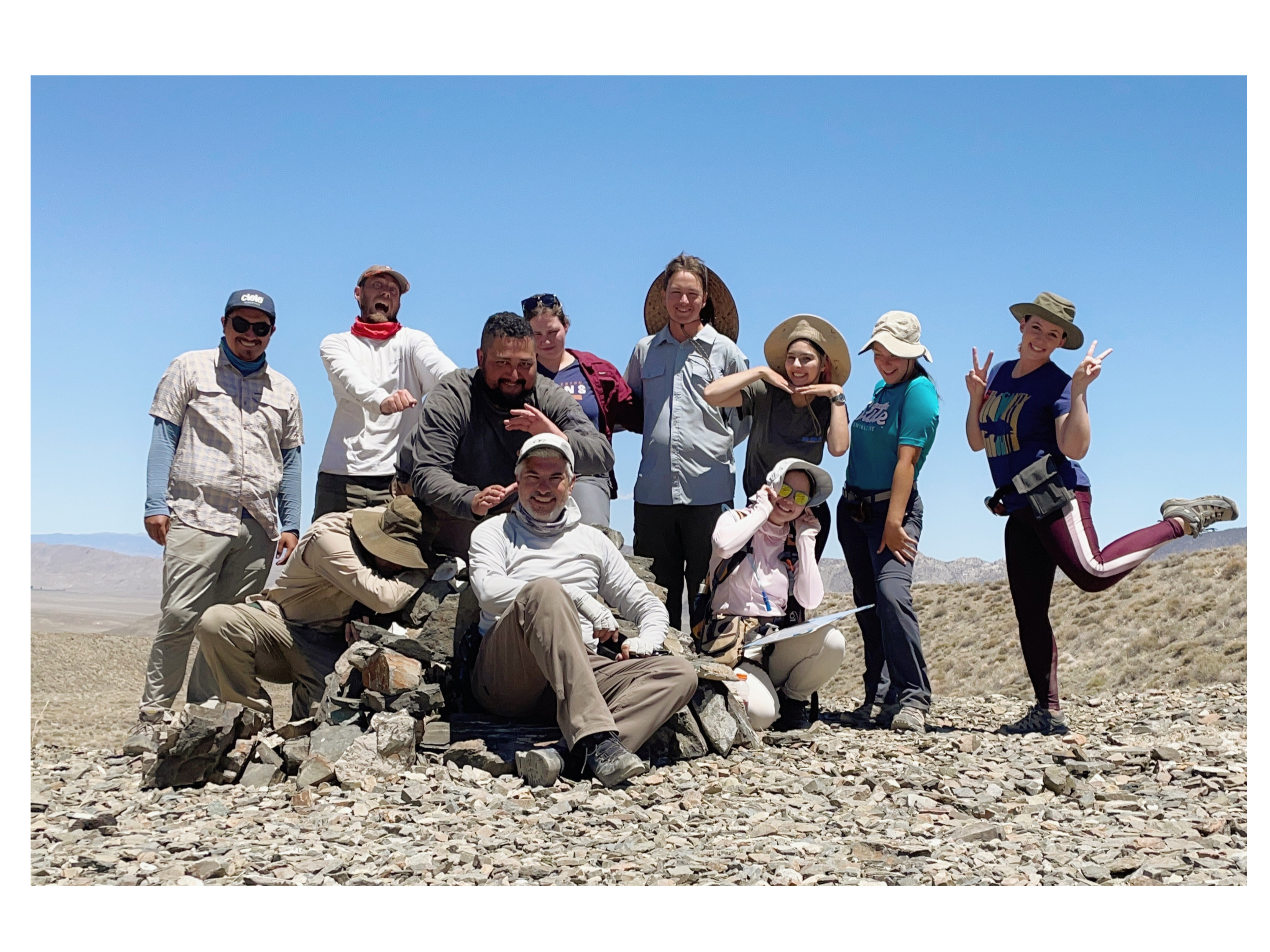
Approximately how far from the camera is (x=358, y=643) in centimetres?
730

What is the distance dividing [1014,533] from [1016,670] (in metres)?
17.0

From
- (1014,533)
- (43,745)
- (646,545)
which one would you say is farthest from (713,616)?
(43,745)

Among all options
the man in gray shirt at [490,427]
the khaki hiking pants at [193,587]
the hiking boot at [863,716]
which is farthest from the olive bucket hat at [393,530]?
the hiking boot at [863,716]

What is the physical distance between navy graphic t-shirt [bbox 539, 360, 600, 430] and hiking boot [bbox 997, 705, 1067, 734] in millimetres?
3748

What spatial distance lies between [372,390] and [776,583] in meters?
3.18

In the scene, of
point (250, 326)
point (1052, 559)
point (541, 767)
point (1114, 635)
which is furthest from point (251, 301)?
point (1114, 635)

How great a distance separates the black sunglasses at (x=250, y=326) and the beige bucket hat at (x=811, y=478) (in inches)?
147

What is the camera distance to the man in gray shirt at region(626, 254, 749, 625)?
8.10 meters

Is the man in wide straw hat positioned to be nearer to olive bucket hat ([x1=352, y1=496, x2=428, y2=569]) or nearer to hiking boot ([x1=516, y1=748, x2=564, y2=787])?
olive bucket hat ([x1=352, y1=496, x2=428, y2=569])

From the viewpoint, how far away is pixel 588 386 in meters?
8.23

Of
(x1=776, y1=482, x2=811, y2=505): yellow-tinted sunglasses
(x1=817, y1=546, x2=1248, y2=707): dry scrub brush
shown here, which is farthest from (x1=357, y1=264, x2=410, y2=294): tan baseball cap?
(x1=817, y1=546, x2=1248, y2=707): dry scrub brush

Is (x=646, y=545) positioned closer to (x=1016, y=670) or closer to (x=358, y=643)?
(x=358, y=643)

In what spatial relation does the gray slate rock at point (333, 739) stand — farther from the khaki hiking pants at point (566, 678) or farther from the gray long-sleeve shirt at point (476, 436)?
the gray long-sleeve shirt at point (476, 436)

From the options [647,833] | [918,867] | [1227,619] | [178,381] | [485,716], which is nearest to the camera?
[918,867]
